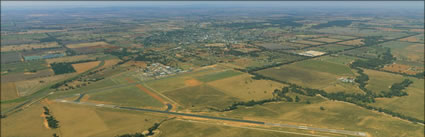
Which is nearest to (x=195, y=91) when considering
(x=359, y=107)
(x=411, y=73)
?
(x=359, y=107)

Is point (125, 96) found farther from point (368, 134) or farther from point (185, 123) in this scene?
point (368, 134)

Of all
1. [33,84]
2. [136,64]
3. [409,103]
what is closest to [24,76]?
[33,84]

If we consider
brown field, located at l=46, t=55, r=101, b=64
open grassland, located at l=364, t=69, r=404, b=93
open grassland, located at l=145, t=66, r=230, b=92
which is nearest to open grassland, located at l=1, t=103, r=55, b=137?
open grassland, located at l=145, t=66, r=230, b=92

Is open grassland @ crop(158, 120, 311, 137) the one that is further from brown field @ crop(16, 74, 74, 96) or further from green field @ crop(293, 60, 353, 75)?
green field @ crop(293, 60, 353, 75)

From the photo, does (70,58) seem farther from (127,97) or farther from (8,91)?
(127,97)

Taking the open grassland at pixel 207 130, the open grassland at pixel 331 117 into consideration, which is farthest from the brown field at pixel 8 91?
the open grassland at pixel 331 117

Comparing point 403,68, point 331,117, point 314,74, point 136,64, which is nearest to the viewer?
point 331,117

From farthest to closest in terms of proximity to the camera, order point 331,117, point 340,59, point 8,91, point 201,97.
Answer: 1. point 340,59
2. point 8,91
3. point 201,97
4. point 331,117
